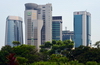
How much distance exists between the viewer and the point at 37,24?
4363 inches

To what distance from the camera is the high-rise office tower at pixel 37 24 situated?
364ft

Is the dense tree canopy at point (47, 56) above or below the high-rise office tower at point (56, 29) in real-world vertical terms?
below

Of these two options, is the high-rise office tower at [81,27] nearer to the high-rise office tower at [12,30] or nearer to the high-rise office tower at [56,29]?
the high-rise office tower at [56,29]

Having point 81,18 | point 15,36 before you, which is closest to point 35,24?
point 15,36

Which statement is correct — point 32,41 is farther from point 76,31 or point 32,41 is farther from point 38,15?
point 76,31

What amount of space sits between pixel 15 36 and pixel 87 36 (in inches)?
1975

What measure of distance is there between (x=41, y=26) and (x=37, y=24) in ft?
9.64

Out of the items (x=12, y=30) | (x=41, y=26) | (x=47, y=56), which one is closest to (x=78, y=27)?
(x=41, y=26)

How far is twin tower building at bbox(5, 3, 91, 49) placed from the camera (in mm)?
111312

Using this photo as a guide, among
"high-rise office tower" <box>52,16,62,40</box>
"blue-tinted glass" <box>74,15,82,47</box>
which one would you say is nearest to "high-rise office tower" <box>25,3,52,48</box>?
"high-rise office tower" <box>52,16,62,40</box>

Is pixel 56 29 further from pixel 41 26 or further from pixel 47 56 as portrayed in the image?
pixel 47 56

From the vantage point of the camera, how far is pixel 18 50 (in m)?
39.9

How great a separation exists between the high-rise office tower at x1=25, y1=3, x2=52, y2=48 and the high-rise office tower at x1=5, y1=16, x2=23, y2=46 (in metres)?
26.0

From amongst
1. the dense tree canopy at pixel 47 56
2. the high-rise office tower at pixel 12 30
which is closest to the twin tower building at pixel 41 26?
the high-rise office tower at pixel 12 30
